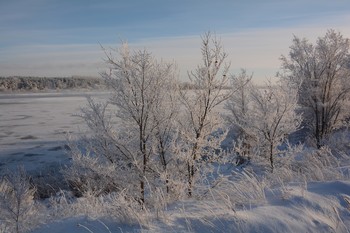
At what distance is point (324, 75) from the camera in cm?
3288

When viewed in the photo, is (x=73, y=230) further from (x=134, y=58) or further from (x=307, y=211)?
(x=134, y=58)

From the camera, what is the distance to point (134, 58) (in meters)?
12.8

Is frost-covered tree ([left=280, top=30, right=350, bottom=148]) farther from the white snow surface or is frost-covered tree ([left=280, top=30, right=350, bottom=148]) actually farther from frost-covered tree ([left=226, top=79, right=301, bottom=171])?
the white snow surface

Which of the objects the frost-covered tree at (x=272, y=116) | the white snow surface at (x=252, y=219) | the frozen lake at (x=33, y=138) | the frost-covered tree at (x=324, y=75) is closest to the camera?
the white snow surface at (x=252, y=219)

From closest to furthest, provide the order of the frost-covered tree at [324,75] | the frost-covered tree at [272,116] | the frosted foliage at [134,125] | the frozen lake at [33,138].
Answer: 1. the frosted foliage at [134,125]
2. the frost-covered tree at [272,116]
3. the frozen lake at [33,138]
4. the frost-covered tree at [324,75]

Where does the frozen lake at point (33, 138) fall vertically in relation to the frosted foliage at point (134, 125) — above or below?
below

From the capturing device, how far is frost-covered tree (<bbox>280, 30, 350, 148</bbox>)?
3222 centimetres

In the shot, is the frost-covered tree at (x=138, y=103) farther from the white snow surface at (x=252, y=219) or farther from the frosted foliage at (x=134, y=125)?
the white snow surface at (x=252, y=219)

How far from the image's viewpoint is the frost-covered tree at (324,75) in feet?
106

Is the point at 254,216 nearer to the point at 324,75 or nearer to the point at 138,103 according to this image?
the point at 138,103

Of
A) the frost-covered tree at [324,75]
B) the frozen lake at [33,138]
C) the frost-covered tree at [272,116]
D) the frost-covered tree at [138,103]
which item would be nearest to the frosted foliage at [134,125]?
the frost-covered tree at [138,103]

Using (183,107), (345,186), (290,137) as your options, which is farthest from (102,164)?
(290,137)

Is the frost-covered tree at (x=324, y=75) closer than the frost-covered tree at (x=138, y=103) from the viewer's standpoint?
No

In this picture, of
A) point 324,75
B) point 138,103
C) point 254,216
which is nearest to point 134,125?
point 138,103
